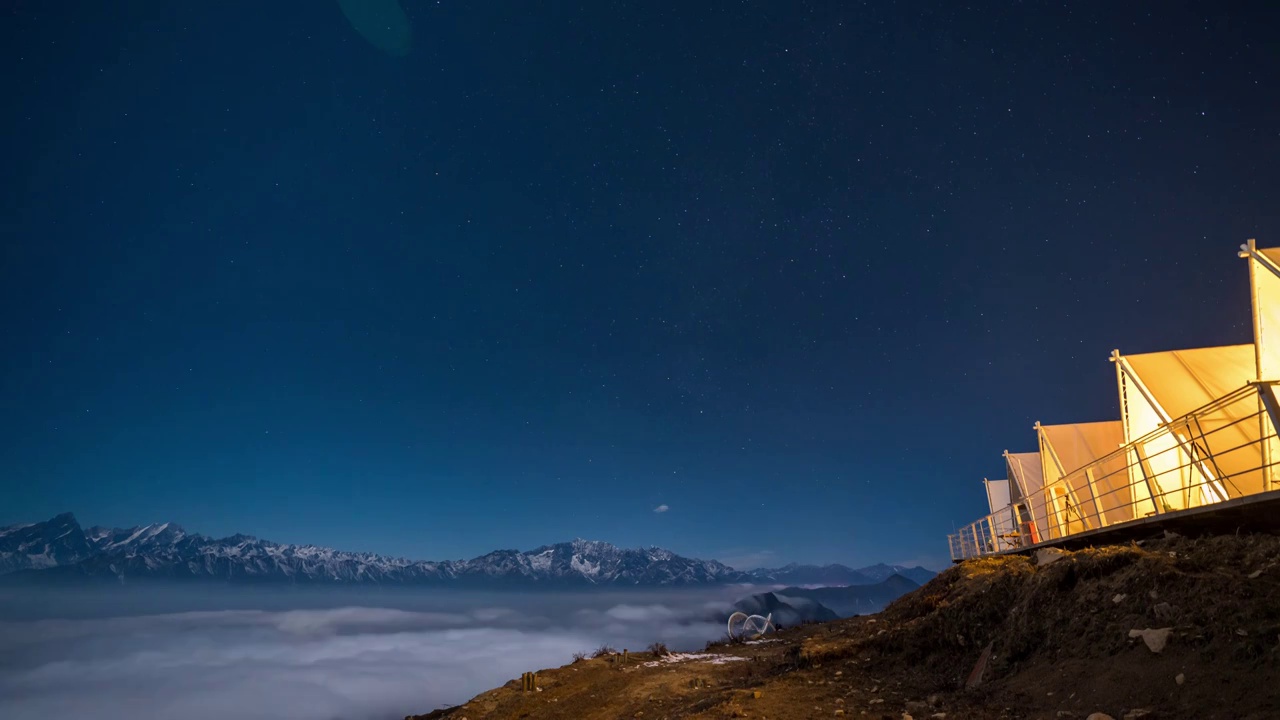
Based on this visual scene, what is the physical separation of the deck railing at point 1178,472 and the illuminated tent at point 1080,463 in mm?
68

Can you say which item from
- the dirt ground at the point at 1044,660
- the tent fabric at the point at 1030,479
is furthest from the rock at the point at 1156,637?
the tent fabric at the point at 1030,479

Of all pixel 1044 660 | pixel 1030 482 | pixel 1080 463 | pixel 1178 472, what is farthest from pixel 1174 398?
pixel 1044 660

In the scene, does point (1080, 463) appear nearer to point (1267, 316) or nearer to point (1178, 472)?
point (1178, 472)

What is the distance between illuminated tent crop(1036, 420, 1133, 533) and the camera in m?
22.0

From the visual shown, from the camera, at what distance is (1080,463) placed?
78.9 ft

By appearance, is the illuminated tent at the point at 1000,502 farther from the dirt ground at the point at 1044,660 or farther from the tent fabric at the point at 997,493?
the dirt ground at the point at 1044,660

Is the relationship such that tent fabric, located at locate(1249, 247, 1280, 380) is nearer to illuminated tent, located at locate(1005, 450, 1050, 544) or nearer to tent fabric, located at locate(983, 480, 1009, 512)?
illuminated tent, located at locate(1005, 450, 1050, 544)

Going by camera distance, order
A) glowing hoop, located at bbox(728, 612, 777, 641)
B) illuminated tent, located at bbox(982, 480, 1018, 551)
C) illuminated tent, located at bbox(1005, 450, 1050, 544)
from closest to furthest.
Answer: glowing hoop, located at bbox(728, 612, 777, 641)
illuminated tent, located at bbox(1005, 450, 1050, 544)
illuminated tent, located at bbox(982, 480, 1018, 551)

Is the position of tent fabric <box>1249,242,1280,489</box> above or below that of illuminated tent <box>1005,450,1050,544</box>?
above

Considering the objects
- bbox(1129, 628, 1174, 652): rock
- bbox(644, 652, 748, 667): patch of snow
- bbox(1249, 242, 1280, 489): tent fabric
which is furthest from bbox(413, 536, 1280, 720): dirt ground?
bbox(1249, 242, 1280, 489): tent fabric

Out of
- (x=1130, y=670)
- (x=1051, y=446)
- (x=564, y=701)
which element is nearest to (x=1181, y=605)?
(x=1130, y=670)

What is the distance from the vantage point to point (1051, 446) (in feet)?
81.8

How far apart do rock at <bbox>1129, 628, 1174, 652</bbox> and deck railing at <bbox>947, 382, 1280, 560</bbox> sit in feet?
7.36

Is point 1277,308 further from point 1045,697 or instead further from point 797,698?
point 797,698
